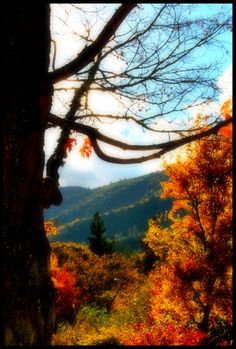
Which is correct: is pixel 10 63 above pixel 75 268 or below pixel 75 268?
above

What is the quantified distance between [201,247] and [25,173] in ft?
40.2

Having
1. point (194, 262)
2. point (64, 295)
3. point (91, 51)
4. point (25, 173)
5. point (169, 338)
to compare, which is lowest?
point (64, 295)

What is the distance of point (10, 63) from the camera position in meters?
2.69

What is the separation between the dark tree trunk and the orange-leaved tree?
1059 cm

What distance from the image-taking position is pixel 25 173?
9.20ft

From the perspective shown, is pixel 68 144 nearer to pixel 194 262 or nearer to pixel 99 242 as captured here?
pixel 194 262

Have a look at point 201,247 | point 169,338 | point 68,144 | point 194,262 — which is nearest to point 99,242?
point 201,247

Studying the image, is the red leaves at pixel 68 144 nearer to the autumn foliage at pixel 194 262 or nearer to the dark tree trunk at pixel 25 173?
the dark tree trunk at pixel 25 173

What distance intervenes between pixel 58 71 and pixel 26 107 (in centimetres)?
39

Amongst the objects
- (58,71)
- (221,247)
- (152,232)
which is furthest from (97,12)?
(152,232)

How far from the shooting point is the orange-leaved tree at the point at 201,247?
1320cm

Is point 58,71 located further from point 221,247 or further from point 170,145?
point 221,247

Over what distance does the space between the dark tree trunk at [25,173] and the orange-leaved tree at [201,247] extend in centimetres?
1059

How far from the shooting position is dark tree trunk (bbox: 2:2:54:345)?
2.61 metres
